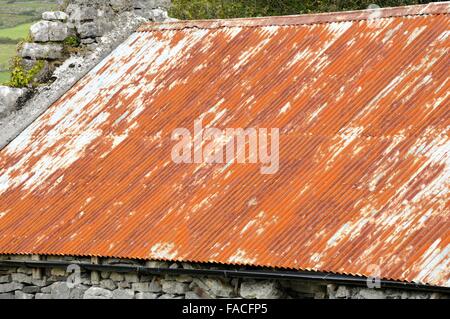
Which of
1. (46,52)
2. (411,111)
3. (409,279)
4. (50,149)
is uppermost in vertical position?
(46,52)

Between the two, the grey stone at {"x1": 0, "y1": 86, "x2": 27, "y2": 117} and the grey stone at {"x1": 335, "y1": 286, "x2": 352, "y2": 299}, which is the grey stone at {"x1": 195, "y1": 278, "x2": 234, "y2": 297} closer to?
the grey stone at {"x1": 335, "y1": 286, "x2": 352, "y2": 299}

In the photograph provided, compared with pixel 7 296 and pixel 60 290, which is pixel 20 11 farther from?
pixel 60 290

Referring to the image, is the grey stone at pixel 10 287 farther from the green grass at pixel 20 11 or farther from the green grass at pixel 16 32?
the green grass at pixel 20 11

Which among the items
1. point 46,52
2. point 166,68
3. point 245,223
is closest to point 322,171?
point 245,223

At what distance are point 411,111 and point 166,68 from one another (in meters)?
4.75

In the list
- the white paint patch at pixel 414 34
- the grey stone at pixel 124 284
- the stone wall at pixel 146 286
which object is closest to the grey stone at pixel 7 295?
the stone wall at pixel 146 286

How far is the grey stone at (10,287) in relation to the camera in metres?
13.9

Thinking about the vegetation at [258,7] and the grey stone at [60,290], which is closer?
the grey stone at [60,290]

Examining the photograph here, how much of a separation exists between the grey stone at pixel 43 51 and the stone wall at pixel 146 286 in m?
5.27

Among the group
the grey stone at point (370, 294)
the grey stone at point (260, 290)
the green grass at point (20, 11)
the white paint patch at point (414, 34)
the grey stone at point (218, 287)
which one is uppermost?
the green grass at point (20, 11)

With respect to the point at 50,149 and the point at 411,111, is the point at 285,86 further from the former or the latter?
the point at 50,149

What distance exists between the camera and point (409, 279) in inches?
409

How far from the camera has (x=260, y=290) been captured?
38.6 ft

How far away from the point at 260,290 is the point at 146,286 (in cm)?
161
